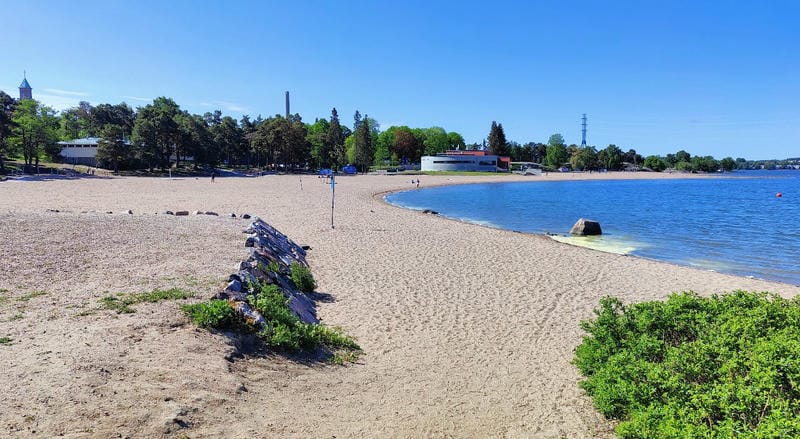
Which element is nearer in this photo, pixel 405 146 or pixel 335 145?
pixel 335 145

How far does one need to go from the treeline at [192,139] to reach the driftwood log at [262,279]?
201ft

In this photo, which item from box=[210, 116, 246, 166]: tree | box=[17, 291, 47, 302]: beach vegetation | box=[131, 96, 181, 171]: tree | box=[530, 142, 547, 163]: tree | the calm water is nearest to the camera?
box=[17, 291, 47, 302]: beach vegetation

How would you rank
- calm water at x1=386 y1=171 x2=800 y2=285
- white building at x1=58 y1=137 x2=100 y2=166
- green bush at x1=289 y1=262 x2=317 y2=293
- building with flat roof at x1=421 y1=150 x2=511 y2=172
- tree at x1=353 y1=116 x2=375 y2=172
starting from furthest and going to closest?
building with flat roof at x1=421 y1=150 x2=511 y2=172
tree at x1=353 y1=116 x2=375 y2=172
white building at x1=58 y1=137 x2=100 y2=166
calm water at x1=386 y1=171 x2=800 y2=285
green bush at x1=289 y1=262 x2=317 y2=293

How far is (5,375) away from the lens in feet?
17.2

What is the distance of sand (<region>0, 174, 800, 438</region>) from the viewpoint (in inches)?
202

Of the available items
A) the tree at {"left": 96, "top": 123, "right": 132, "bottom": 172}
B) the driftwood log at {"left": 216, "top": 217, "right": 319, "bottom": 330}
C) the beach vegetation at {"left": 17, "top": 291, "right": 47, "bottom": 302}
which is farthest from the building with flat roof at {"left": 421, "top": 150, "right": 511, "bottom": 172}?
the beach vegetation at {"left": 17, "top": 291, "right": 47, "bottom": 302}

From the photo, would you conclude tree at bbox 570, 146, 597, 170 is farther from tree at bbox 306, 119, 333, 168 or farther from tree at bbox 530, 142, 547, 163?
tree at bbox 306, 119, 333, 168

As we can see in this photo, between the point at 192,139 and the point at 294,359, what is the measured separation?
86.0m

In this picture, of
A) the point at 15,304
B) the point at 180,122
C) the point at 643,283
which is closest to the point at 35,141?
the point at 180,122

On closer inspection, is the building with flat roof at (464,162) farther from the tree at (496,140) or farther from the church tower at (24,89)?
the church tower at (24,89)

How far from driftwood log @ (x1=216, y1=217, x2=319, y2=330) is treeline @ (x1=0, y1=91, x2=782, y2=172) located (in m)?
61.3

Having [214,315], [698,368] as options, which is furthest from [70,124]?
[698,368]

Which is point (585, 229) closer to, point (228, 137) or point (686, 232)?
point (686, 232)

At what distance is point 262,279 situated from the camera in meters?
9.84
